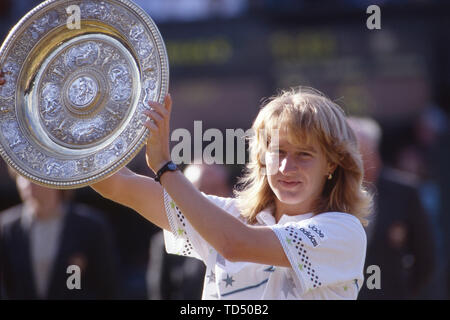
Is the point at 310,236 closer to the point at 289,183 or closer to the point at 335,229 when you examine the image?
the point at 335,229

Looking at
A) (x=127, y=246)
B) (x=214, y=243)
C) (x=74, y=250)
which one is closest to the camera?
(x=214, y=243)

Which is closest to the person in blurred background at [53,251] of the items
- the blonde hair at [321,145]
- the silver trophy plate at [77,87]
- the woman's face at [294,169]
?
the silver trophy plate at [77,87]

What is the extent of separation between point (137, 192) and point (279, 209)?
505 millimetres

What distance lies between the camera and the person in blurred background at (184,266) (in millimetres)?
4192

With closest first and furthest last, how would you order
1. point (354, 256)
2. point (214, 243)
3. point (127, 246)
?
point (214, 243) → point (354, 256) → point (127, 246)

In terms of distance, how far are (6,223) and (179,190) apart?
9.39ft

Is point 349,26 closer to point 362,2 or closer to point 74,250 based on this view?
point 362,2

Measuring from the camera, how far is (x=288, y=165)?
2.63 metres

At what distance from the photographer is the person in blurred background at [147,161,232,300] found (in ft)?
13.8

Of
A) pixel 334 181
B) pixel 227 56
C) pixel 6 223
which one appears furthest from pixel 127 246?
pixel 334 181

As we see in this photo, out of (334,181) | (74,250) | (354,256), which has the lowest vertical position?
(74,250)

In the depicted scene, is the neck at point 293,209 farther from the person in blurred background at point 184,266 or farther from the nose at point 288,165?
the person in blurred background at point 184,266

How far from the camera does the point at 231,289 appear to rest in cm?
263

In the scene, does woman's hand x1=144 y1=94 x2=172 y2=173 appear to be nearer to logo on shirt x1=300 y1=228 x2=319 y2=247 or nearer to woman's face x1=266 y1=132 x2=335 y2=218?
woman's face x1=266 y1=132 x2=335 y2=218
